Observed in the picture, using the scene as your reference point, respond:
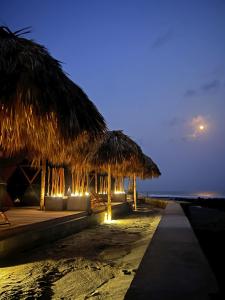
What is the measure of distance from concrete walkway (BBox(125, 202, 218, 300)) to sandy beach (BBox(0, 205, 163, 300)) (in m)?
0.57

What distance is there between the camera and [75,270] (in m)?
4.31

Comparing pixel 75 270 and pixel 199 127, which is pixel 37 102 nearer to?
pixel 75 270

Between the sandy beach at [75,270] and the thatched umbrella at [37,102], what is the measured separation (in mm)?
2002

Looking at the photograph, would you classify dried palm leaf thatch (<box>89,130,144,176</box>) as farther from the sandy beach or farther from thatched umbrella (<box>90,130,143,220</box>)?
the sandy beach

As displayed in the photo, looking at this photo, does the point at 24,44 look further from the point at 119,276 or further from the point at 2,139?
the point at 119,276

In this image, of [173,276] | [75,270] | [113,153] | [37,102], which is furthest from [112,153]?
[173,276]

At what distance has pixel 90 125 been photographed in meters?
4.83

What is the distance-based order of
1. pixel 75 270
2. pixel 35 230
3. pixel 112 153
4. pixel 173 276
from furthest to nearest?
pixel 112 153
pixel 35 230
pixel 75 270
pixel 173 276

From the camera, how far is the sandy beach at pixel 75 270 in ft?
11.1

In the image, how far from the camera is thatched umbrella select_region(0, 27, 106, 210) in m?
3.91

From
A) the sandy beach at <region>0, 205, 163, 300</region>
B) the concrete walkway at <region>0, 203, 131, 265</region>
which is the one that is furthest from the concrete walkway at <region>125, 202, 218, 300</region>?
the concrete walkway at <region>0, 203, 131, 265</region>

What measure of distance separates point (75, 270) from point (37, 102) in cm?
253

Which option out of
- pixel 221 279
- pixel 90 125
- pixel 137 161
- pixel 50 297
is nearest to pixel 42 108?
pixel 90 125

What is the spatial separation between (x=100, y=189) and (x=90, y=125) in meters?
13.6
